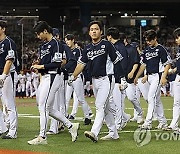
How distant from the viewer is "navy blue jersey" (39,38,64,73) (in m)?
Result: 10.4

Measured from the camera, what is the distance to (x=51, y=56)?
10469mm

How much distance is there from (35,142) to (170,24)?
44619 mm

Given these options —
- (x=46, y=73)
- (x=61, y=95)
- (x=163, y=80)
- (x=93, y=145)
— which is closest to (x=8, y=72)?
(x=46, y=73)

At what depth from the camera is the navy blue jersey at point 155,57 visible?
12570 millimetres

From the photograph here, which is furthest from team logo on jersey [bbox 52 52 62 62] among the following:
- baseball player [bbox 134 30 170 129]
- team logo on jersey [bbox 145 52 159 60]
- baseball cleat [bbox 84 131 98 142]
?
team logo on jersey [bbox 145 52 159 60]

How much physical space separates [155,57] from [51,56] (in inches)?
129

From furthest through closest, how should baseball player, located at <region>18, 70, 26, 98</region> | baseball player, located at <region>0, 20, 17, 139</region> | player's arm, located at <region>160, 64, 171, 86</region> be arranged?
1. baseball player, located at <region>18, 70, 26, 98</region>
2. player's arm, located at <region>160, 64, 171, 86</region>
3. baseball player, located at <region>0, 20, 17, 139</region>

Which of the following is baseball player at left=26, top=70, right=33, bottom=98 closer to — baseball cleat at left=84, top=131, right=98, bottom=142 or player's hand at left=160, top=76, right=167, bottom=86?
player's hand at left=160, top=76, right=167, bottom=86

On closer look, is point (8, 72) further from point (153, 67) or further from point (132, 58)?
point (132, 58)

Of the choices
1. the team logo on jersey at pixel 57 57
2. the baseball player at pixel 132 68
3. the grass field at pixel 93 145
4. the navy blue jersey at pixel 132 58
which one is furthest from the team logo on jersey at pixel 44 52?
the navy blue jersey at pixel 132 58

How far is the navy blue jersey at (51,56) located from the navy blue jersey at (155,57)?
303 cm

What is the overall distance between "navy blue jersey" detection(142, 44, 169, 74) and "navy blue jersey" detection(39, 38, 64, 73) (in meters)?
3.03

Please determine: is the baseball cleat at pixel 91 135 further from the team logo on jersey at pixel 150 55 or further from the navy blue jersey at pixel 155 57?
the team logo on jersey at pixel 150 55

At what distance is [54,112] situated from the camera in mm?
10781
